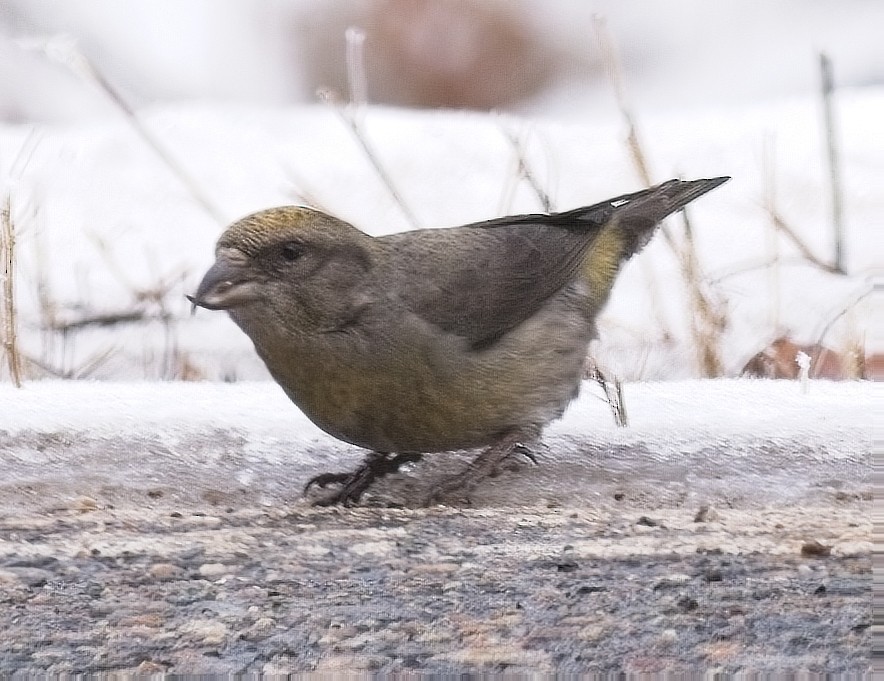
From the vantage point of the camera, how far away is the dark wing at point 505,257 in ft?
7.35

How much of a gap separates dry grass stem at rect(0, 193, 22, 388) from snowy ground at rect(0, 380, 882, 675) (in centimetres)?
3

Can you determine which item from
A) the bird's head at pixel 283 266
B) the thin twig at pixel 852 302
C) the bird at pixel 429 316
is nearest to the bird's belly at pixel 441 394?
the bird at pixel 429 316

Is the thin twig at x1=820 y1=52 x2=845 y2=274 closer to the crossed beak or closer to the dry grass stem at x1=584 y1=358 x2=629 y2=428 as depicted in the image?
the dry grass stem at x1=584 y1=358 x2=629 y2=428

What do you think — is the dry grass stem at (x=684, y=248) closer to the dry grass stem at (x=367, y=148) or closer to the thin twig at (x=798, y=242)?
the thin twig at (x=798, y=242)

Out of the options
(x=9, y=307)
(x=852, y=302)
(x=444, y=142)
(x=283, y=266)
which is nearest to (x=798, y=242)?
(x=852, y=302)

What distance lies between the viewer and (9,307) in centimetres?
224

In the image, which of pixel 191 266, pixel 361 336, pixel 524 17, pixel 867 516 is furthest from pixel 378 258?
pixel 867 516

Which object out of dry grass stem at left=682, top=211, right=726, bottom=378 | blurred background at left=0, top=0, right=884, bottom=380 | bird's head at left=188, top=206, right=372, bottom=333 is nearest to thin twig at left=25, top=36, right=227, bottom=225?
blurred background at left=0, top=0, right=884, bottom=380

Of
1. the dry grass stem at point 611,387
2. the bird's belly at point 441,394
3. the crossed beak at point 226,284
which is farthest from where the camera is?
the dry grass stem at point 611,387

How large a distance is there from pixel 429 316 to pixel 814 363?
573 millimetres

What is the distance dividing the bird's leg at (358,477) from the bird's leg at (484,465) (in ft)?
0.23

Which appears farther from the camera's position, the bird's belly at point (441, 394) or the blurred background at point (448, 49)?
the blurred background at point (448, 49)

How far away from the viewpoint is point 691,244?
2295 mm

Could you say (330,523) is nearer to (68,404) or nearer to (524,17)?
(68,404)
